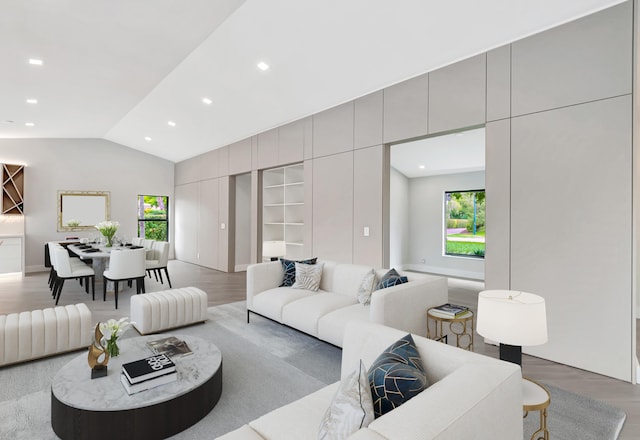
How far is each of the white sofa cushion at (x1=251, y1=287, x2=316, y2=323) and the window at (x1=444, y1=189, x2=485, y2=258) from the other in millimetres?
5011

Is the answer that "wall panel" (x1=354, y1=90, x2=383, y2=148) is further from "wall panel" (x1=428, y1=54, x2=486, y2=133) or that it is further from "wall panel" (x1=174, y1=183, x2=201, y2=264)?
"wall panel" (x1=174, y1=183, x2=201, y2=264)

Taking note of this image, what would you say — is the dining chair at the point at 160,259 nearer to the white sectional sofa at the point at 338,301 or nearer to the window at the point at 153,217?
the white sectional sofa at the point at 338,301

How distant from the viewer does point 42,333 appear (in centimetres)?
317

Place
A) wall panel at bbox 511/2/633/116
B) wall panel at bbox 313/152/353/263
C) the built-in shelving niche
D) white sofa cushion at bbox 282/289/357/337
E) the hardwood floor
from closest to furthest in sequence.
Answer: the hardwood floor → wall panel at bbox 511/2/633/116 → white sofa cushion at bbox 282/289/357/337 → wall panel at bbox 313/152/353/263 → the built-in shelving niche

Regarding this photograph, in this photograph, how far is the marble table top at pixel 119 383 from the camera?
2.05m

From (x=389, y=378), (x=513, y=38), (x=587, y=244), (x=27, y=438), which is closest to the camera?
(x=389, y=378)

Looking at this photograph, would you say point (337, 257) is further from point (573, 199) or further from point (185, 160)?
point (185, 160)

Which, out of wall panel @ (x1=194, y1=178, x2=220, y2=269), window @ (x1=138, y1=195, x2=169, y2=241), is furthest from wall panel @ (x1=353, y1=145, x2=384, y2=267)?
window @ (x1=138, y1=195, x2=169, y2=241)

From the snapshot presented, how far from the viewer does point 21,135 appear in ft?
26.4

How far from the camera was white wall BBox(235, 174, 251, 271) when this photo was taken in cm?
853

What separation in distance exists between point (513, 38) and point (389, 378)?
11.6 ft

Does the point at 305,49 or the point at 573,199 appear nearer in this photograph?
the point at 573,199

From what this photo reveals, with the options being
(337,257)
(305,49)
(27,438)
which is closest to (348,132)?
(305,49)

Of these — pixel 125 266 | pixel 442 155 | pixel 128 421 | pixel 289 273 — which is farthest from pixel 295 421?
pixel 442 155
